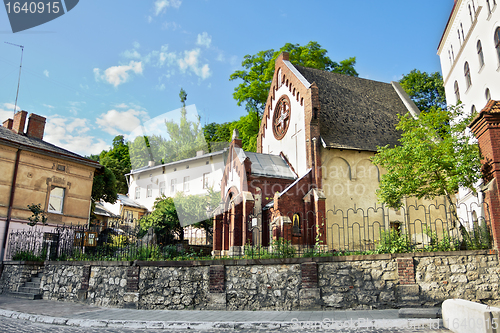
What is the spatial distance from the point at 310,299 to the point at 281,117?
17.6 meters

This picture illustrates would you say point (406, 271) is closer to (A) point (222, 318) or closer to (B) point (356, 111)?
(A) point (222, 318)

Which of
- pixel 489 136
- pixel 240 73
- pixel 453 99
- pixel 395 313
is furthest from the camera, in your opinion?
pixel 240 73

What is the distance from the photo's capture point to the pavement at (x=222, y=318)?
734cm

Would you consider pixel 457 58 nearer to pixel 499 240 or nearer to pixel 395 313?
pixel 499 240

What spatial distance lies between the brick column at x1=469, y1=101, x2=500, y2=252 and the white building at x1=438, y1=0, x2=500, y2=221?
4592mm

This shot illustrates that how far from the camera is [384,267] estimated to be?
9133 millimetres

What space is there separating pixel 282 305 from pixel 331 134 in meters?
14.1

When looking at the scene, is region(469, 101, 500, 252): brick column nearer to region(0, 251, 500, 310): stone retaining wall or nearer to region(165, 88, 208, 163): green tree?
region(0, 251, 500, 310): stone retaining wall

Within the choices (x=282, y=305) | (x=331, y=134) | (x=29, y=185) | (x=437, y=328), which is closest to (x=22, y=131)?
(x=29, y=185)

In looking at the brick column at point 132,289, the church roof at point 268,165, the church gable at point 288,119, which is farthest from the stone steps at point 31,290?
the church gable at point 288,119

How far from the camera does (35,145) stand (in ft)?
69.6

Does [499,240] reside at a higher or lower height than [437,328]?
higher

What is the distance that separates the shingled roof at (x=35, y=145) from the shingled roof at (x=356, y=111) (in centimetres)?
1497

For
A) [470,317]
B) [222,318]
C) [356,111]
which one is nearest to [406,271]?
[470,317]
